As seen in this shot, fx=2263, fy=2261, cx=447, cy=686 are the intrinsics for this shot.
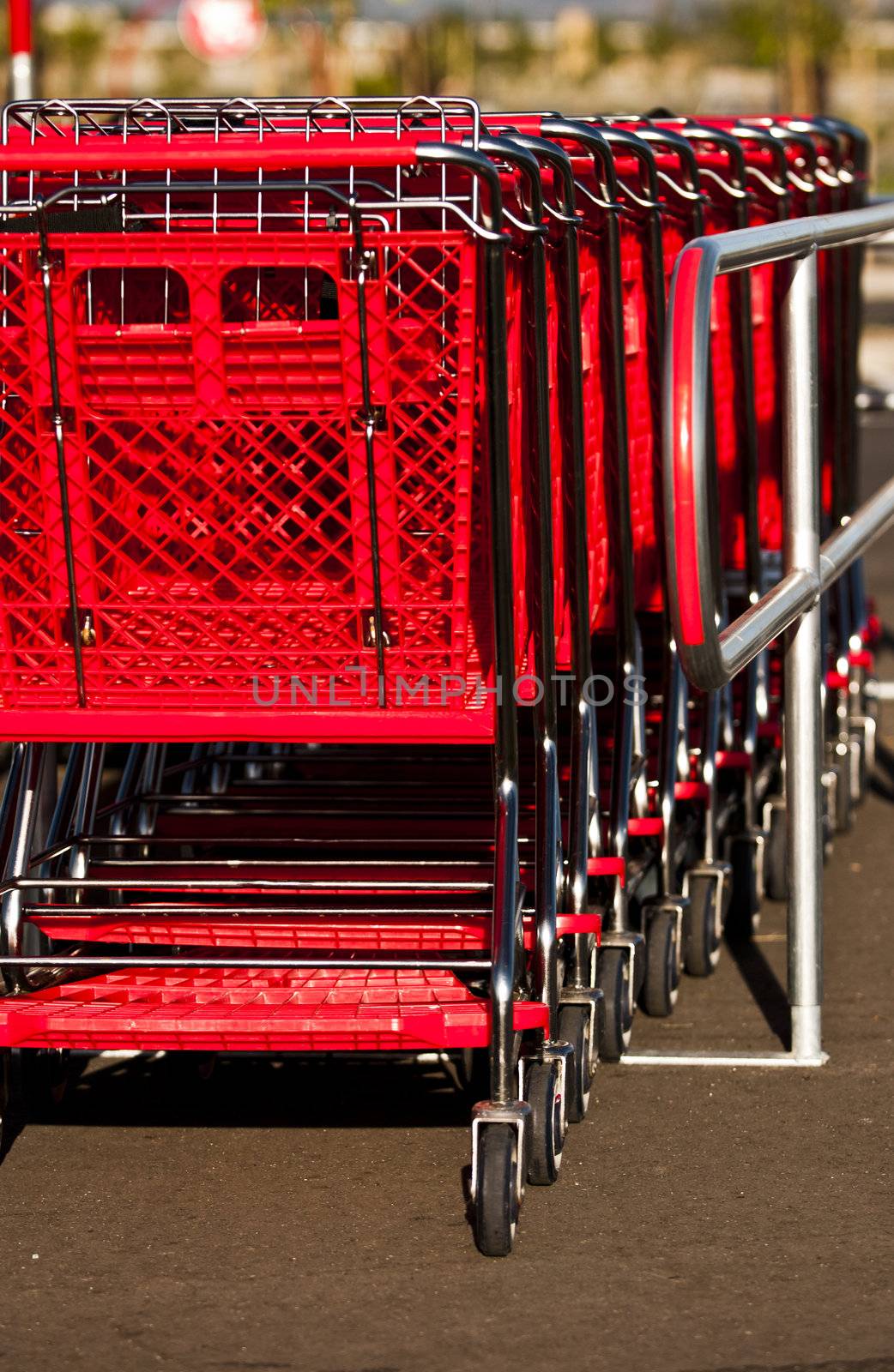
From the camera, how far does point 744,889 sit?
606cm

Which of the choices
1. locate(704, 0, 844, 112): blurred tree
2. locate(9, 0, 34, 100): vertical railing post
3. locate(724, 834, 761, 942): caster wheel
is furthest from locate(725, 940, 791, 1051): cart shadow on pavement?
locate(704, 0, 844, 112): blurred tree

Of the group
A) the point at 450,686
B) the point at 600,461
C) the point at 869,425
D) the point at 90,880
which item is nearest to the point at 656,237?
the point at 600,461

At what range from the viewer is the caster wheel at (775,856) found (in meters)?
6.41

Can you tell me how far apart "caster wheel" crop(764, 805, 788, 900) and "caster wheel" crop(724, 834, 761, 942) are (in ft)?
1.02

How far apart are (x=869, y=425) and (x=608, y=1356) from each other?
57.7 feet

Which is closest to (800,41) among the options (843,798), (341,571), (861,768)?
(861,768)

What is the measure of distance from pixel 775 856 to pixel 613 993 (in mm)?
1629

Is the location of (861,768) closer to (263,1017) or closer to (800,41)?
(263,1017)

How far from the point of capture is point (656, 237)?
16.5 feet

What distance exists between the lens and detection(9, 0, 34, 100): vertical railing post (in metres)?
8.66

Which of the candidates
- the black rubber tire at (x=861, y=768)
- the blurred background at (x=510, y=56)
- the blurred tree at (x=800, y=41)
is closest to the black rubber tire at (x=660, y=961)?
the black rubber tire at (x=861, y=768)

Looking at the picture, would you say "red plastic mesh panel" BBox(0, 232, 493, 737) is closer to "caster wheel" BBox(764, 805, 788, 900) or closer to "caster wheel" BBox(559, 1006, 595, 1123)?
"caster wheel" BBox(559, 1006, 595, 1123)

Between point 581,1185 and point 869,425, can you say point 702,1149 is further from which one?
point 869,425

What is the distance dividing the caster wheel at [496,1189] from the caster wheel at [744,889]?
225 cm
